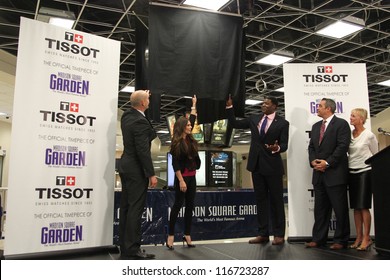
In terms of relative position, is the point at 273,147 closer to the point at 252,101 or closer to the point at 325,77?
the point at 325,77

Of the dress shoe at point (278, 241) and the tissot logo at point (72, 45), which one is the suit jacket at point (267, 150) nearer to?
the dress shoe at point (278, 241)

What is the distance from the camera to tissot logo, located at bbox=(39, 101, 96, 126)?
12.0 ft

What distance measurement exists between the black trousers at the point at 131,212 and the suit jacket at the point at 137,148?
0.09m

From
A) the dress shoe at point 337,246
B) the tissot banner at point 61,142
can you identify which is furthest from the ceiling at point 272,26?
the dress shoe at point 337,246

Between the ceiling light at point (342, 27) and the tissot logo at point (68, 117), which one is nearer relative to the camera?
the tissot logo at point (68, 117)

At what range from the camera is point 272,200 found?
4.18 metres

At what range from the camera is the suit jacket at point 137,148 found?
340 cm

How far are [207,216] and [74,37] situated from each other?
3.93m

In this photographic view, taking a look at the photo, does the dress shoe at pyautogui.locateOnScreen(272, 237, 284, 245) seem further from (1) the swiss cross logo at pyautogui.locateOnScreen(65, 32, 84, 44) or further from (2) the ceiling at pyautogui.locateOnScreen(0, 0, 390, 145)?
(2) the ceiling at pyautogui.locateOnScreen(0, 0, 390, 145)

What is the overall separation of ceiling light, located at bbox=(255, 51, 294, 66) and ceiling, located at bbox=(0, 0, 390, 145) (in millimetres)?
161

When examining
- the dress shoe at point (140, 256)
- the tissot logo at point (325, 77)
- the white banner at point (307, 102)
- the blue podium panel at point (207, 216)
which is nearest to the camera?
the dress shoe at point (140, 256)

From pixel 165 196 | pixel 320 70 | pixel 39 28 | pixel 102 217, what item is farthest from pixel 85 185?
pixel 320 70

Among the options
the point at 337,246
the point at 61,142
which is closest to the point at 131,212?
the point at 61,142

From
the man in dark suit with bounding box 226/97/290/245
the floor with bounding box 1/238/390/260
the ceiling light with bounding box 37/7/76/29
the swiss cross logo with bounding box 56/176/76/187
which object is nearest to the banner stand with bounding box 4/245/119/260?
the floor with bounding box 1/238/390/260
